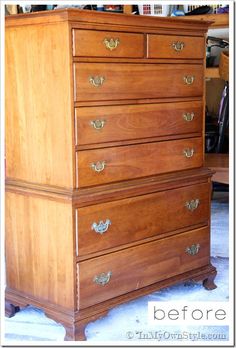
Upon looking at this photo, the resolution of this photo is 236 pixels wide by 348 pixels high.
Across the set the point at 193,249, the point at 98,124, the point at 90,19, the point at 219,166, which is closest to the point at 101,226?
the point at 98,124

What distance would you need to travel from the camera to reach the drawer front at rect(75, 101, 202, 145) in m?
2.09

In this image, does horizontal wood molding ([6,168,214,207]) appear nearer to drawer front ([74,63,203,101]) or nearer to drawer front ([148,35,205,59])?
drawer front ([74,63,203,101])

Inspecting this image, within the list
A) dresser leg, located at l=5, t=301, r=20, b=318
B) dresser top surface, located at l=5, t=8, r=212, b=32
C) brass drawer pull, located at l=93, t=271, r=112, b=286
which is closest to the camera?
dresser top surface, located at l=5, t=8, r=212, b=32

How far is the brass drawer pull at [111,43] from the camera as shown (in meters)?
2.10

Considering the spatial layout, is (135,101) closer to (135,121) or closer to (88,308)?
(135,121)

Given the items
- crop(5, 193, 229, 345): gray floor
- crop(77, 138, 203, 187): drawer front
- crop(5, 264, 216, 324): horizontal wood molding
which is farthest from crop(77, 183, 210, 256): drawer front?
crop(5, 193, 229, 345): gray floor

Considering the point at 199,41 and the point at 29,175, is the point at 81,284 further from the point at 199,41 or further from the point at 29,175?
the point at 199,41

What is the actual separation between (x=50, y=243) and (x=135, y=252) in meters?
0.38

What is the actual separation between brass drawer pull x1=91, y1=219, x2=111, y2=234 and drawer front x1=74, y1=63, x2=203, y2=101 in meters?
0.48

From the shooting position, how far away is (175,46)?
94.3 inches

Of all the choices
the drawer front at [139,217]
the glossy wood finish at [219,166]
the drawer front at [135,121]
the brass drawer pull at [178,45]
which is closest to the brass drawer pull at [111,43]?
the drawer front at [135,121]

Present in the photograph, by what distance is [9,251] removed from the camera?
7.82ft

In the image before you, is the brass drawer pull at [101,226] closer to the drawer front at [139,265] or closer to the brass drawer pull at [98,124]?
the drawer front at [139,265]

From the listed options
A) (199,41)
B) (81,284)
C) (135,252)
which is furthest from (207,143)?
(81,284)
